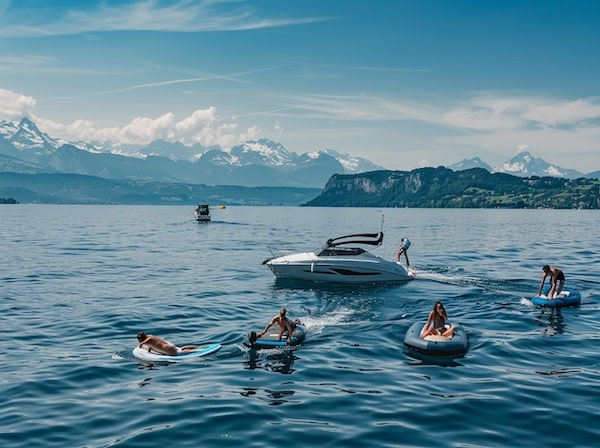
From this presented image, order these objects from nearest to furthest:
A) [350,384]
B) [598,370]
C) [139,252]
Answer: [350,384] → [598,370] → [139,252]

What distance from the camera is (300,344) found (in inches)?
951

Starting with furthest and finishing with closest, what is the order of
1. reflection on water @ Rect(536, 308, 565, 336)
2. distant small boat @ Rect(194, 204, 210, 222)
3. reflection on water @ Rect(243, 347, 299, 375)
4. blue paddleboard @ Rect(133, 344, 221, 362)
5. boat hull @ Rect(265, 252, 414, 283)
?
distant small boat @ Rect(194, 204, 210, 222), boat hull @ Rect(265, 252, 414, 283), reflection on water @ Rect(536, 308, 565, 336), blue paddleboard @ Rect(133, 344, 221, 362), reflection on water @ Rect(243, 347, 299, 375)

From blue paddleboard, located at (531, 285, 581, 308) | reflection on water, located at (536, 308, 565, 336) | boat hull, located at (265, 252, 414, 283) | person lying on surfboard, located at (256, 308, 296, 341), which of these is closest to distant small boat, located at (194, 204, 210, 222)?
boat hull, located at (265, 252, 414, 283)

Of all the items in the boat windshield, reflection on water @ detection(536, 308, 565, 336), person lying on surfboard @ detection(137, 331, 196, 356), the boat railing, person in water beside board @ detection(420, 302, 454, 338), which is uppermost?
the boat railing

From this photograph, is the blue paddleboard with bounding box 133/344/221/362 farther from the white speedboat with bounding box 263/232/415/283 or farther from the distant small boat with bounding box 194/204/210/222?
the distant small boat with bounding box 194/204/210/222

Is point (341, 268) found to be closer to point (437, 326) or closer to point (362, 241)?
point (362, 241)

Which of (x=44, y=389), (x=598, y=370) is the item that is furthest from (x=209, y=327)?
(x=598, y=370)

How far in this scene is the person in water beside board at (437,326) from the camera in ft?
76.8

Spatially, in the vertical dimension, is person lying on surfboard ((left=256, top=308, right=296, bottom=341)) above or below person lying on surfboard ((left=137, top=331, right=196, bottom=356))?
above

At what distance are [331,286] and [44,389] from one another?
24.8 m

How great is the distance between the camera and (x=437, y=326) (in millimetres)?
24156

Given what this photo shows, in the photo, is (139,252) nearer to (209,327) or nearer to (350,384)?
(209,327)

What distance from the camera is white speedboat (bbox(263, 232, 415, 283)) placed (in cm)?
4094

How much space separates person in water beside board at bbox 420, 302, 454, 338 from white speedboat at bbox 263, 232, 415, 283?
53.8 ft
